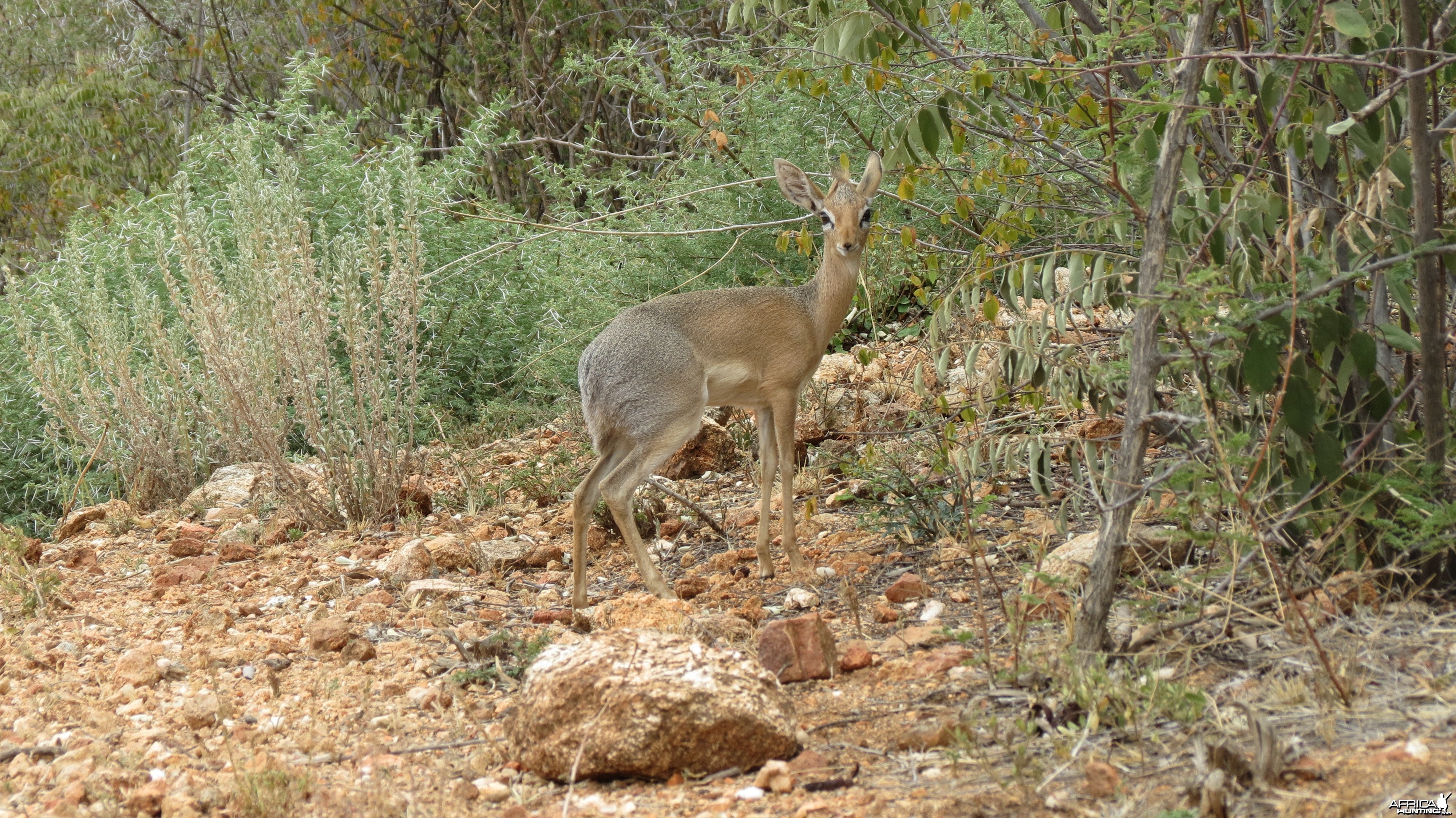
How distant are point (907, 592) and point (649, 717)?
1.77 metres

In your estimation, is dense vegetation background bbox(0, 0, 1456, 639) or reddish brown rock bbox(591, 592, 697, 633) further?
reddish brown rock bbox(591, 592, 697, 633)

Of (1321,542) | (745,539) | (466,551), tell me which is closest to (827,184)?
(745,539)

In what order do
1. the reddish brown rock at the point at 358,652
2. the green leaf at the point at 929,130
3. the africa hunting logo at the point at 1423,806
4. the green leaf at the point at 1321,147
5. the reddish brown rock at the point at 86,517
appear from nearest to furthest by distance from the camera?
the africa hunting logo at the point at 1423,806 → the green leaf at the point at 1321,147 → the green leaf at the point at 929,130 → the reddish brown rock at the point at 358,652 → the reddish brown rock at the point at 86,517

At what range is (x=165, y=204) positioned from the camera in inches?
343

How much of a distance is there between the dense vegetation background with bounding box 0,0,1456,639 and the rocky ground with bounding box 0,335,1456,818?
33 centimetres

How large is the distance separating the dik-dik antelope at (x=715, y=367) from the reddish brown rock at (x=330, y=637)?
3.16 feet

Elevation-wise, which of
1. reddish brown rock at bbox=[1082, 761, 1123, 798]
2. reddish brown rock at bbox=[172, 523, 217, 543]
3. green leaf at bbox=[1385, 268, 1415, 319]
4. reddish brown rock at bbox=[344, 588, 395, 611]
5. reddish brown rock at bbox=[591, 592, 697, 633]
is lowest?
reddish brown rock at bbox=[172, 523, 217, 543]

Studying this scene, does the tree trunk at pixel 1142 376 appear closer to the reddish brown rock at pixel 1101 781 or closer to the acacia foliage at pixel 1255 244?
the acacia foliage at pixel 1255 244

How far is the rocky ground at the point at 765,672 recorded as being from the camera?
263cm

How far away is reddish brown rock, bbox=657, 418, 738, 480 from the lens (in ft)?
22.6

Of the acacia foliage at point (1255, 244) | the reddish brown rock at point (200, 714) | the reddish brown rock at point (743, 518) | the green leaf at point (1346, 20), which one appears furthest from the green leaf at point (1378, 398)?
→ the reddish brown rock at point (200, 714)

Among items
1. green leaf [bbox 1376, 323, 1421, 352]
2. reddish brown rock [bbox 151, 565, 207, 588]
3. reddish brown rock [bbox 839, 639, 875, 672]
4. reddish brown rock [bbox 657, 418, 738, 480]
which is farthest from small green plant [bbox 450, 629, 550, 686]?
reddish brown rock [bbox 657, 418, 738, 480]

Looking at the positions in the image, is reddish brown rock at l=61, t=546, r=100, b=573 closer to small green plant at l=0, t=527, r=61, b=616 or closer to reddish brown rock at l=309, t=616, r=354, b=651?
small green plant at l=0, t=527, r=61, b=616

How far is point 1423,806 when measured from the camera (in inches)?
88.4
